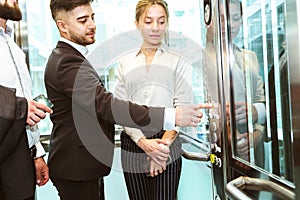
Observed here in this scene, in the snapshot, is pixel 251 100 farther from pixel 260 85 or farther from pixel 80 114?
pixel 80 114

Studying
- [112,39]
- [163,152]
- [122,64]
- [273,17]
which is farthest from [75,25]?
[273,17]

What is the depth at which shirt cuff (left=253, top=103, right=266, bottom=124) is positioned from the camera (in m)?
0.84

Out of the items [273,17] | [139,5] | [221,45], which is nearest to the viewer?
[273,17]

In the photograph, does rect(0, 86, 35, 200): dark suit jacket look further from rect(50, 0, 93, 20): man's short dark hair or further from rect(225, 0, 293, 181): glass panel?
rect(225, 0, 293, 181): glass panel

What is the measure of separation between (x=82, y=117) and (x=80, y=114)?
15 millimetres

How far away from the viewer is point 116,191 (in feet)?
7.43

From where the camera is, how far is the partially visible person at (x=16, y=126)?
1.13 m

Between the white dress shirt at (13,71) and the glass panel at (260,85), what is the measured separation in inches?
33.2

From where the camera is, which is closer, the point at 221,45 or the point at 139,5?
the point at 221,45

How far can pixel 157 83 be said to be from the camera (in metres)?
1.54

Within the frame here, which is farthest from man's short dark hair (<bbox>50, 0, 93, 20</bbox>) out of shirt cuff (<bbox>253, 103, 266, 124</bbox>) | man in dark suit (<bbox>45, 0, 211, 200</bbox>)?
shirt cuff (<bbox>253, 103, 266, 124</bbox>)

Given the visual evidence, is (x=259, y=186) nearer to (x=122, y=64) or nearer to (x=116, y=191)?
(x=122, y=64)

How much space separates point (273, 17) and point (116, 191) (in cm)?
176

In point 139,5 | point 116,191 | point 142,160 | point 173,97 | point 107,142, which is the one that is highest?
point 139,5
